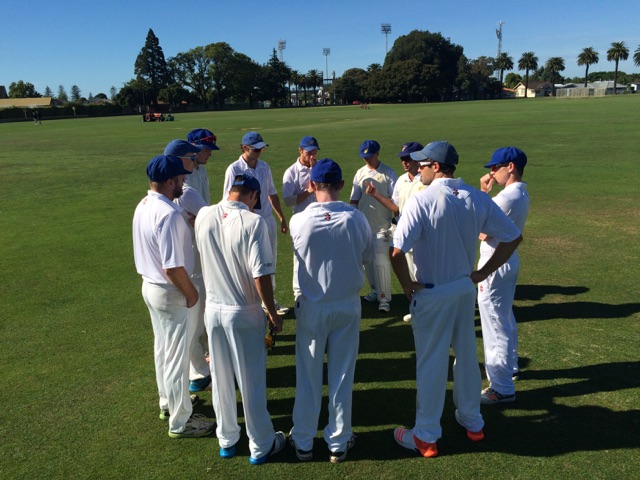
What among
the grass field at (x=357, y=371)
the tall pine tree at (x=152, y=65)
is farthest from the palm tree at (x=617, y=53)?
the grass field at (x=357, y=371)

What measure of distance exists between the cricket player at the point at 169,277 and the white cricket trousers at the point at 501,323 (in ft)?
9.21

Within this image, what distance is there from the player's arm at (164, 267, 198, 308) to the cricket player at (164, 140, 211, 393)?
68 centimetres

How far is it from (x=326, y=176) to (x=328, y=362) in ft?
4.92

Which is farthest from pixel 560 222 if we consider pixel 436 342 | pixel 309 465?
pixel 309 465

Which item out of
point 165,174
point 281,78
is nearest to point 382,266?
point 165,174

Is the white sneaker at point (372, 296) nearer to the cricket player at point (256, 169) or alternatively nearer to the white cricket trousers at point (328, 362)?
the cricket player at point (256, 169)

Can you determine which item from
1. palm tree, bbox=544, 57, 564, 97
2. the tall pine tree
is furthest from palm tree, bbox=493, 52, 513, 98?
the tall pine tree

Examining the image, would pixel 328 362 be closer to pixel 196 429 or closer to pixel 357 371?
pixel 196 429

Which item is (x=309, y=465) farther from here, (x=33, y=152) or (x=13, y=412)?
(x=33, y=152)

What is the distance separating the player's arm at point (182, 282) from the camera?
3.82 m

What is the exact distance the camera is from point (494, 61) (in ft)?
503

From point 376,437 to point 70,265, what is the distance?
7.40 m

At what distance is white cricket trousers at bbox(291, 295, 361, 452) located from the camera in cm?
368

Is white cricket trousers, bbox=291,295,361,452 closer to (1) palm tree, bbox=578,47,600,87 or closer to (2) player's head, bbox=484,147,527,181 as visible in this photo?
(2) player's head, bbox=484,147,527,181
